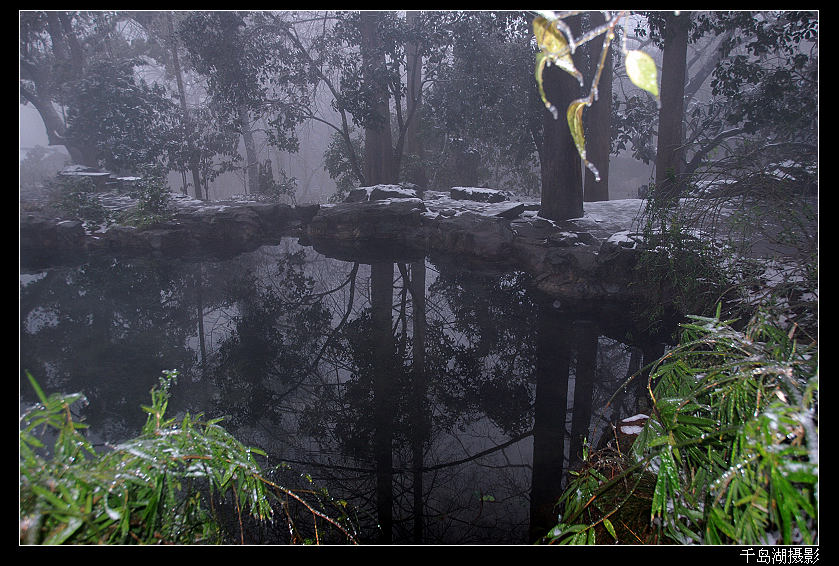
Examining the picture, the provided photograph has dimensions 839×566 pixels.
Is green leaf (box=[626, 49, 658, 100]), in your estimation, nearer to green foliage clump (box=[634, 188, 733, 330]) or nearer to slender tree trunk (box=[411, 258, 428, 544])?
slender tree trunk (box=[411, 258, 428, 544])

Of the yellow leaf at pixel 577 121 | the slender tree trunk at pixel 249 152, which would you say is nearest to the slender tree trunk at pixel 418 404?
the yellow leaf at pixel 577 121

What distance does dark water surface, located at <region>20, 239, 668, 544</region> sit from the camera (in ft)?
6.47

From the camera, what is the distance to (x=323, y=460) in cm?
214

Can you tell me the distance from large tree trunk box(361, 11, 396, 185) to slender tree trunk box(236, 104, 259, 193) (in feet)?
4.26

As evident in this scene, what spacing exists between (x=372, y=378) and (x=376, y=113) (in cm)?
343

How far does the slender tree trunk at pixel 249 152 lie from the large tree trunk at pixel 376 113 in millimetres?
1299

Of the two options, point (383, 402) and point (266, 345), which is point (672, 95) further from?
point (266, 345)

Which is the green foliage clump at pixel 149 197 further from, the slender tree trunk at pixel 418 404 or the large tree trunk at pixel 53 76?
the slender tree trunk at pixel 418 404

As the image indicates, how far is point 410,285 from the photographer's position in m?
4.63

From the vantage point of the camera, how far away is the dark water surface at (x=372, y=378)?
6.47 ft

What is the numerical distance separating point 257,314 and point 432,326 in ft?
4.19

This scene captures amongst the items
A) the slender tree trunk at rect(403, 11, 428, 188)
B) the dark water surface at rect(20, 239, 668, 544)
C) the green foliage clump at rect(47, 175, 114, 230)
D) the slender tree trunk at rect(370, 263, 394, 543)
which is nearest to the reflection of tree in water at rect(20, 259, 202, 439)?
the dark water surface at rect(20, 239, 668, 544)
